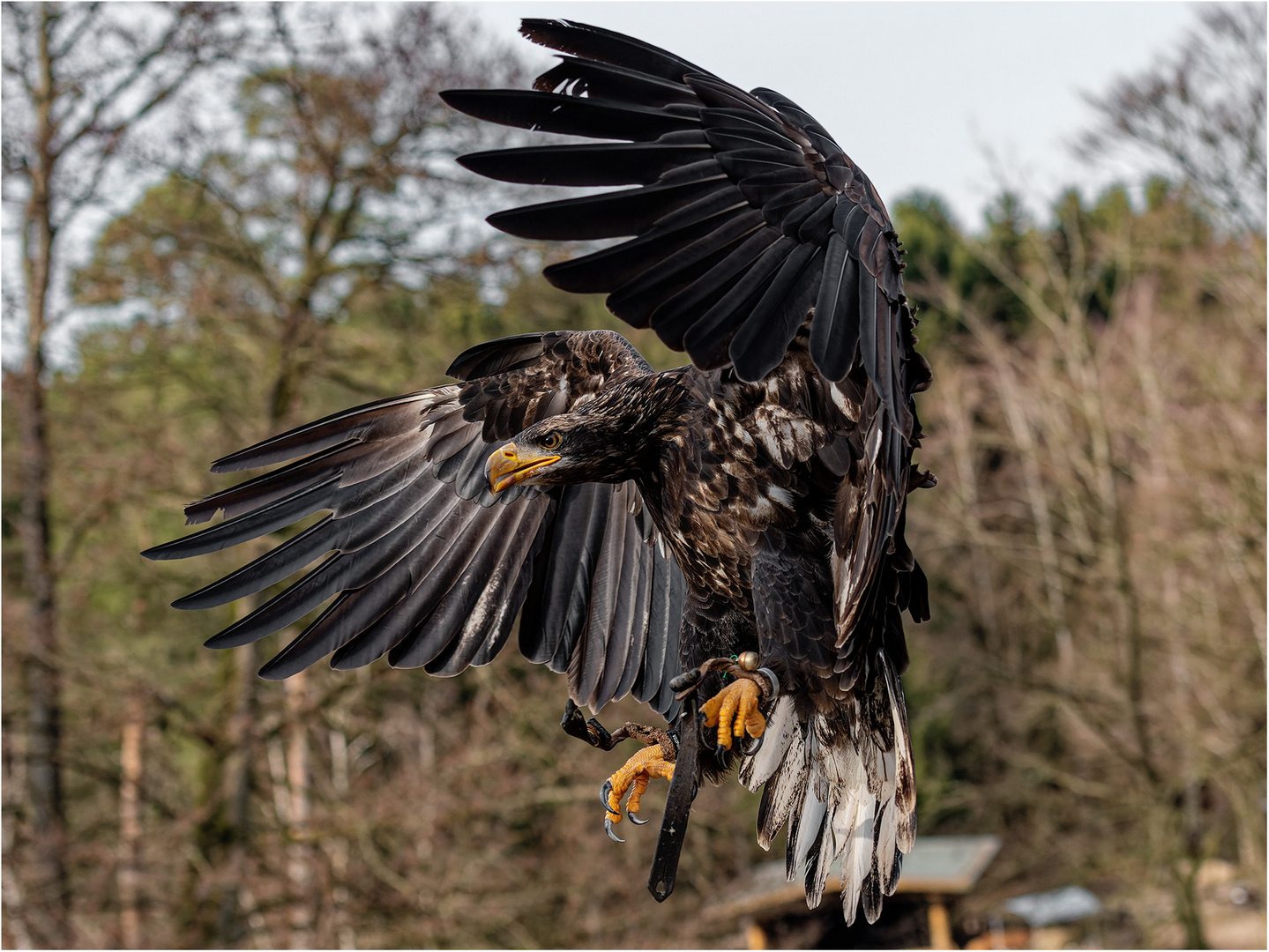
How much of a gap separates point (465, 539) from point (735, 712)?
1.06 metres

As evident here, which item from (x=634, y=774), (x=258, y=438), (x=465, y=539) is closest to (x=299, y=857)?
(x=258, y=438)

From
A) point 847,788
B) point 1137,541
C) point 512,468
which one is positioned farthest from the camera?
point 1137,541

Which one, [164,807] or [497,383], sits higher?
[497,383]

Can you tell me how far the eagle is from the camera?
1.89m

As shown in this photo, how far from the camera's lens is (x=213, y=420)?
10.8 m

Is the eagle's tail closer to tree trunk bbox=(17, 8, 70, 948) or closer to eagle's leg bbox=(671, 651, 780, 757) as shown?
eagle's leg bbox=(671, 651, 780, 757)

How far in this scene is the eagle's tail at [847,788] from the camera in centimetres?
267

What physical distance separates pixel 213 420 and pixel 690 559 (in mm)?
9192

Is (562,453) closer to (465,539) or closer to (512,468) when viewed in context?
(512,468)

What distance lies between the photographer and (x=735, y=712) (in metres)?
2.27

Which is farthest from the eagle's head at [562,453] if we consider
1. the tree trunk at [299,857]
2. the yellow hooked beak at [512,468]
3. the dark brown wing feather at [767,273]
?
the tree trunk at [299,857]

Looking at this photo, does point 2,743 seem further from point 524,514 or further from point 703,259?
point 703,259

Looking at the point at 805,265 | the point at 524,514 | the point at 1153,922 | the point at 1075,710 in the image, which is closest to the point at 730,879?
the point at 1075,710

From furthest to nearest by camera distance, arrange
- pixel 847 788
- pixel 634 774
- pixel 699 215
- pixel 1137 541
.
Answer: pixel 1137 541 < pixel 847 788 < pixel 634 774 < pixel 699 215
